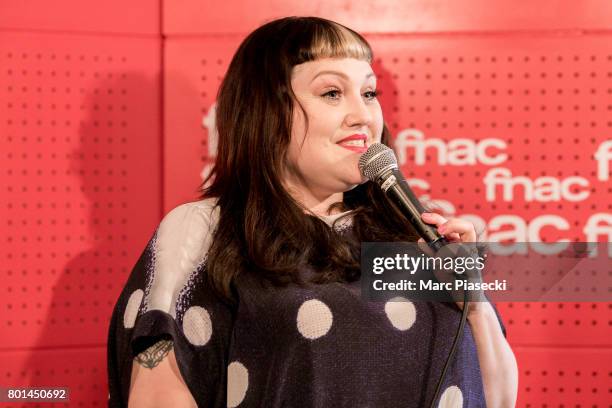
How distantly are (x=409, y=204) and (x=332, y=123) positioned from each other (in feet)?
1.19

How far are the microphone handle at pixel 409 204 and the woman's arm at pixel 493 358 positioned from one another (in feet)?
1.05

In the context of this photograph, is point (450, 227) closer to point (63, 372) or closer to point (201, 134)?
point (201, 134)

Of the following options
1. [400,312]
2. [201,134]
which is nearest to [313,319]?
[400,312]

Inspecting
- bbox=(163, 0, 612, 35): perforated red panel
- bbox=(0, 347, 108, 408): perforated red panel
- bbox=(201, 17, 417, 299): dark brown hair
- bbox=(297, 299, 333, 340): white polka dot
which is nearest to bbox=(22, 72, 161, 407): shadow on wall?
bbox=(0, 347, 108, 408): perforated red panel

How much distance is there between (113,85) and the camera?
2.38 meters

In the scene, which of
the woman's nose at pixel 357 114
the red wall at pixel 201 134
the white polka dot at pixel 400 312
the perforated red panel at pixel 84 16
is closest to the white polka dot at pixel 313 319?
the white polka dot at pixel 400 312

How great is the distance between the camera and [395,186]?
1.42m

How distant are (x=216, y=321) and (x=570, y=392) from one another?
1.28 m

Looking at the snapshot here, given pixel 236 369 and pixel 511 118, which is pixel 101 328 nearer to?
pixel 236 369

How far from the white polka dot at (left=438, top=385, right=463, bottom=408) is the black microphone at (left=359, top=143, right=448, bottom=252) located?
370 millimetres

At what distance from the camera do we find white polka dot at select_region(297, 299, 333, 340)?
1536 millimetres

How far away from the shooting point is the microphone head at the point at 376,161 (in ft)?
4.88

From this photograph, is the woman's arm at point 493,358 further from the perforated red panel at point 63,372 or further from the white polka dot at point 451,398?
the perforated red panel at point 63,372

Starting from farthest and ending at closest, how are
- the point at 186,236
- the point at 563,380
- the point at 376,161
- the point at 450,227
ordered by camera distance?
1. the point at 563,380
2. the point at 186,236
3. the point at 376,161
4. the point at 450,227
